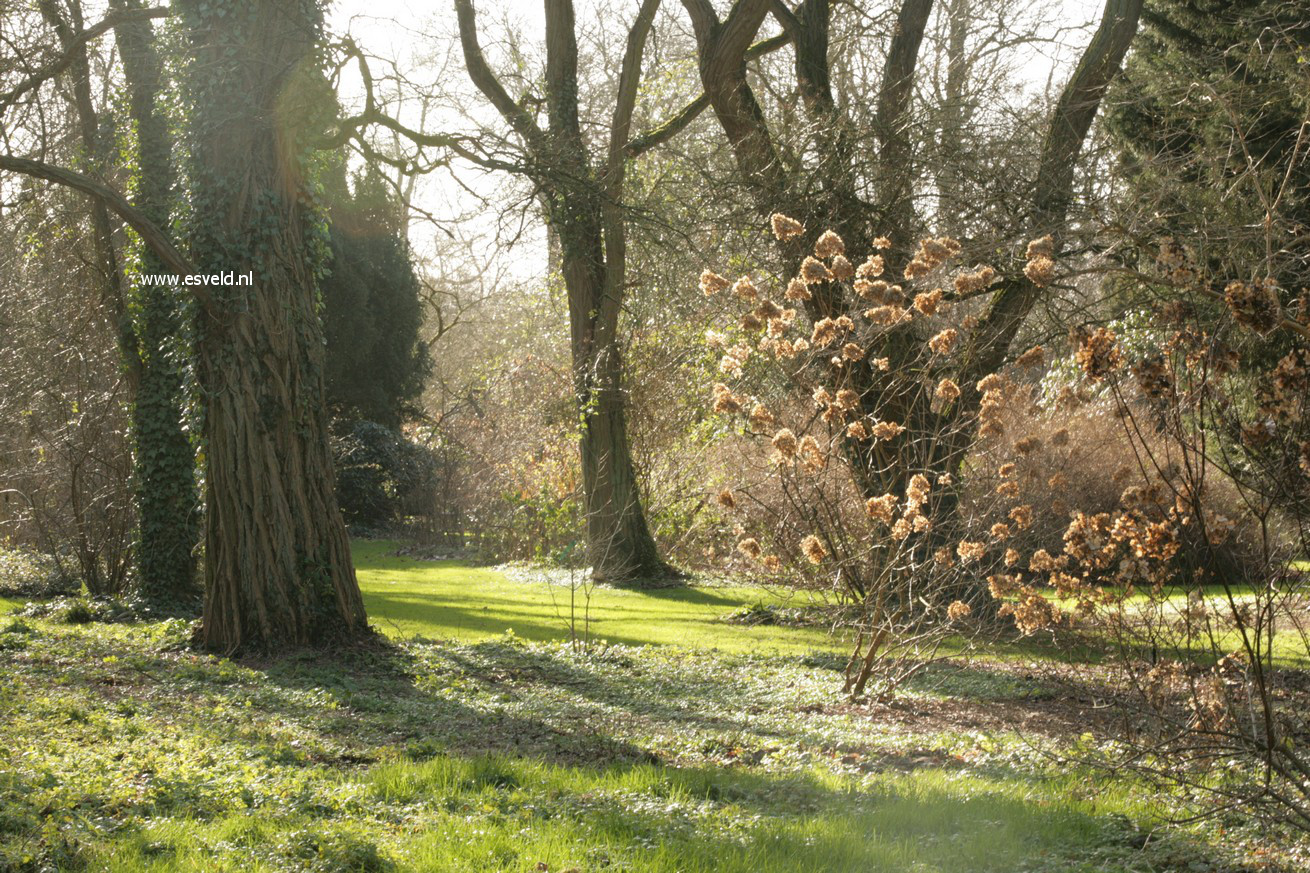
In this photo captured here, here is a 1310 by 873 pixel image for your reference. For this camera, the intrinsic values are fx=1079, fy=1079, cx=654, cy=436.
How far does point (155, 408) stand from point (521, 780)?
8459mm

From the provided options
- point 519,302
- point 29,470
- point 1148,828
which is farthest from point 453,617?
point 519,302

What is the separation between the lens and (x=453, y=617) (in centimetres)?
1244

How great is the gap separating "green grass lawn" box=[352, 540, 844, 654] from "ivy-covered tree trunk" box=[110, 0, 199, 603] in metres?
2.31

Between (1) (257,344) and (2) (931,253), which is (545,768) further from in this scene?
(1) (257,344)

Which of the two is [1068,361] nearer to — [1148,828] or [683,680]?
[683,680]

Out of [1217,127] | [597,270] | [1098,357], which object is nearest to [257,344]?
[597,270]

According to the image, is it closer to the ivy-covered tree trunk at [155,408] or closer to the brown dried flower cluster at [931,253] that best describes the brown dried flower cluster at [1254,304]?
the brown dried flower cluster at [931,253]

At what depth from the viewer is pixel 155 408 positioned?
461 inches

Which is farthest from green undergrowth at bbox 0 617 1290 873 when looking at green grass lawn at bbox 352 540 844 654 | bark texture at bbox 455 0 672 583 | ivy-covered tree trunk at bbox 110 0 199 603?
bark texture at bbox 455 0 672 583

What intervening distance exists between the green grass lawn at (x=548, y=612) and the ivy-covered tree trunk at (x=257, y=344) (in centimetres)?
185

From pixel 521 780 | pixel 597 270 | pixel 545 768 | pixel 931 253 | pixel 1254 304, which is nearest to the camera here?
pixel 1254 304

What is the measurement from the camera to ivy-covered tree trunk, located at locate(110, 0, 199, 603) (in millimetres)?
11477

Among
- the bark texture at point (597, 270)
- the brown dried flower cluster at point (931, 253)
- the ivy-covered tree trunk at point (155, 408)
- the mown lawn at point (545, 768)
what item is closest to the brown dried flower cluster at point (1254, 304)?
the mown lawn at point (545, 768)

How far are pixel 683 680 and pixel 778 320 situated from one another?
11.2 ft
